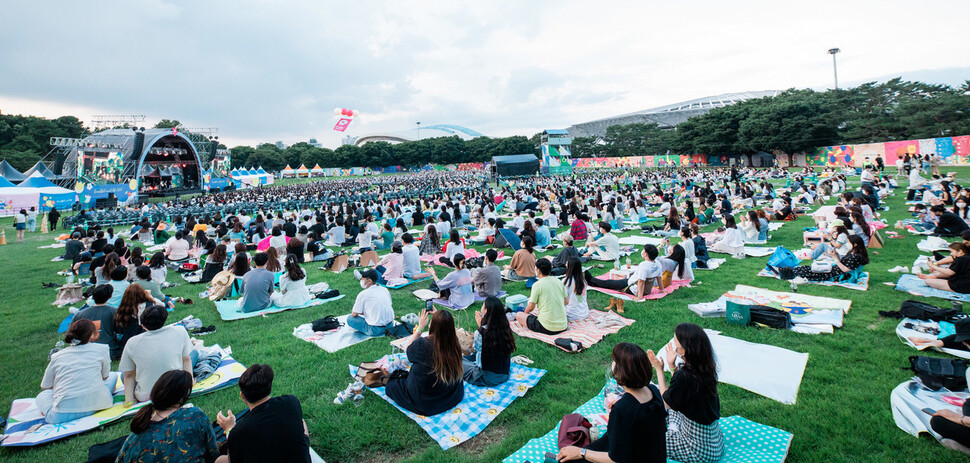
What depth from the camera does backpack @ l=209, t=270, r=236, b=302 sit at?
25.0 ft

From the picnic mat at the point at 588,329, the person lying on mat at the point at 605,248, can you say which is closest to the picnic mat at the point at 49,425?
the picnic mat at the point at 588,329

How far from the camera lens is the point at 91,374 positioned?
12.6 ft

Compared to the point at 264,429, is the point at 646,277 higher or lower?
lower

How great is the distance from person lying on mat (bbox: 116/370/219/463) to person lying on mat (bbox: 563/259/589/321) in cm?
423

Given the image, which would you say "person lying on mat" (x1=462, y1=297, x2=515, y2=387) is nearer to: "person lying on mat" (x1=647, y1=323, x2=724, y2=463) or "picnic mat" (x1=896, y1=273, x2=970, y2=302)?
"person lying on mat" (x1=647, y1=323, x2=724, y2=463)

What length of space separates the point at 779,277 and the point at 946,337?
302 centimetres

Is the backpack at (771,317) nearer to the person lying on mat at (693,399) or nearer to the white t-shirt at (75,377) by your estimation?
the person lying on mat at (693,399)

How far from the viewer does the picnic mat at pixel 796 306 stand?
5.35 m

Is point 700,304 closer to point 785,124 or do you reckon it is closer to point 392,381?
point 392,381

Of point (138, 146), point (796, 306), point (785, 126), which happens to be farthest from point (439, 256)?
point (785, 126)

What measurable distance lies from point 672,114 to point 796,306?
3032 inches

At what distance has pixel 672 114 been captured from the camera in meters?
74.6

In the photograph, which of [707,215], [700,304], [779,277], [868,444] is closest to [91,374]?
[868,444]

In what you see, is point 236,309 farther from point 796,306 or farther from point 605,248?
point 796,306
